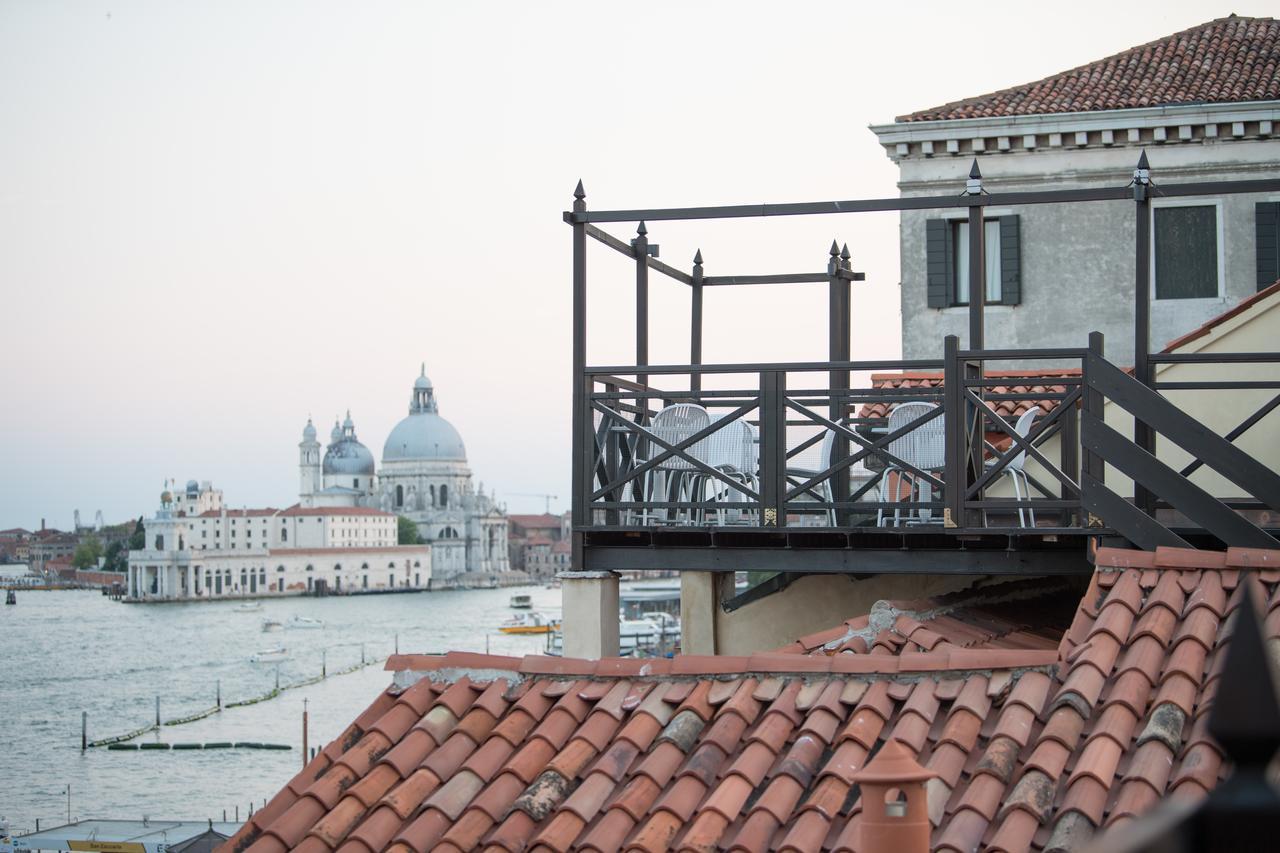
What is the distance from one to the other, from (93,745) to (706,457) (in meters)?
67.3

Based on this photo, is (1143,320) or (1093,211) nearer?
(1143,320)

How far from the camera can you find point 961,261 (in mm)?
18734

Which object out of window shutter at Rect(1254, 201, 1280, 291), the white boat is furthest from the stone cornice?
the white boat

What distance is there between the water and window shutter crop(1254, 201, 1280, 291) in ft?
137

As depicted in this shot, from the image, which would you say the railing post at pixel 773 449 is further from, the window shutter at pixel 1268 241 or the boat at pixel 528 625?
the boat at pixel 528 625

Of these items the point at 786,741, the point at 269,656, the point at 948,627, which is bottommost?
the point at 269,656

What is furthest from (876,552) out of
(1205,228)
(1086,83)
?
(1086,83)

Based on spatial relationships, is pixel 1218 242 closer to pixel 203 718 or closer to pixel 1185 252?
pixel 1185 252

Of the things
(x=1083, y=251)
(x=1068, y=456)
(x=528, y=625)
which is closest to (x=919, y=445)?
(x=1068, y=456)

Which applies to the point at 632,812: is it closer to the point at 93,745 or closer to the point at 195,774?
the point at 195,774

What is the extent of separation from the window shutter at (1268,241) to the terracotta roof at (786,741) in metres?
11.7

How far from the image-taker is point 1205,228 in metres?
17.8

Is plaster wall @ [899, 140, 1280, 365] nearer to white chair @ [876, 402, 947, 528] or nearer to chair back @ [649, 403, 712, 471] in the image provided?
white chair @ [876, 402, 947, 528]

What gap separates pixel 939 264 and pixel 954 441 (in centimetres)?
1064
